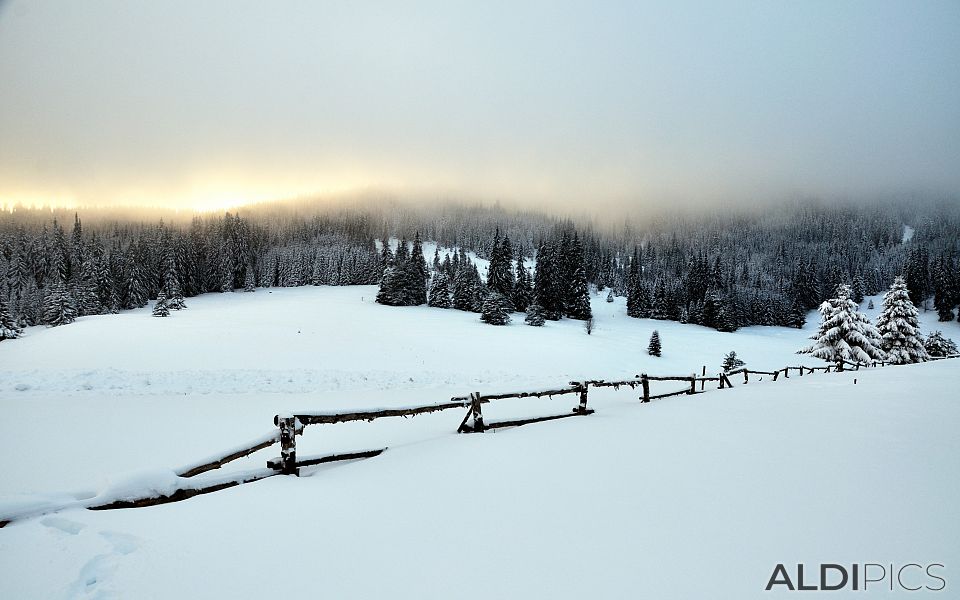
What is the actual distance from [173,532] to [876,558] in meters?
6.88

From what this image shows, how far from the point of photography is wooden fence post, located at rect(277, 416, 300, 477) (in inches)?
238

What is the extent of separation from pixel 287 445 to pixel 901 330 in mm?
47283

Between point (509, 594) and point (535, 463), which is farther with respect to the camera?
point (535, 463)

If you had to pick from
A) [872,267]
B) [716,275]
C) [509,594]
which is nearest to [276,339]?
[509,594]

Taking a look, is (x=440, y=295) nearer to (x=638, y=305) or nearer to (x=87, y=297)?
(x=638, y=305)

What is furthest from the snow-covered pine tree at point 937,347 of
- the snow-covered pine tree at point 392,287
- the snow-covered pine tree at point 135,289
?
the snow-covered pine tree at point 135,289

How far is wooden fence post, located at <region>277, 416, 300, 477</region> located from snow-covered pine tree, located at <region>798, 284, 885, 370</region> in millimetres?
38025

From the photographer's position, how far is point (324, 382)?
22.5 m

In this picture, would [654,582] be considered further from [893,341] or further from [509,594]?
[893,341]

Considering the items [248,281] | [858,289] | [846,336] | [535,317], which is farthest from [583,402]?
[858,289]

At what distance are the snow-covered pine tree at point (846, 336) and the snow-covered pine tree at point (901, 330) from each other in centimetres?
173

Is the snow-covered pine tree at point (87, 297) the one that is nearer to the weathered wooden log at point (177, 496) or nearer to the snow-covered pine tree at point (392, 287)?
the snow-covered pine tree at point (392, 287)

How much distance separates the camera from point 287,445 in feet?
20.0

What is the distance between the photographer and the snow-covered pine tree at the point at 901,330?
32375mm
